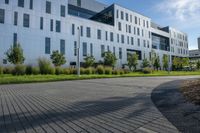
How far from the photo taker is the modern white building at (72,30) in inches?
1532

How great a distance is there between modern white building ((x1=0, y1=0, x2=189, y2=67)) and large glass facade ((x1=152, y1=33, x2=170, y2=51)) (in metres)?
0.43

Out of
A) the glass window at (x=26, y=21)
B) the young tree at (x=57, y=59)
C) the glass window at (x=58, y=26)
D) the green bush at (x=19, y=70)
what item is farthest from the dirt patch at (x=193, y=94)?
the glass window at (x=58, y=26)

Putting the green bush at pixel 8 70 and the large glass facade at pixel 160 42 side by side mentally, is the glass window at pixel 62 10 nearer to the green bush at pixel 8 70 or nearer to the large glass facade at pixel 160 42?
the green bush at pixel 8 70

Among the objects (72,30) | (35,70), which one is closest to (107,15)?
(72,30)

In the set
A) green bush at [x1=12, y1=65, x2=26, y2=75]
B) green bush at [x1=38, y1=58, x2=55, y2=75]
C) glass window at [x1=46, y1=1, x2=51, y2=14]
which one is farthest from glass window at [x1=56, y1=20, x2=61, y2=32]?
green bush at [x1=12, y1=65, x2=26, y2=75]

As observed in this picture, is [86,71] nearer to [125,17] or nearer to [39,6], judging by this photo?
[39,6]

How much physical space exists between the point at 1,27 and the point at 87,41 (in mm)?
21626

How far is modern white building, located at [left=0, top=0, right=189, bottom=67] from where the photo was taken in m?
38.9

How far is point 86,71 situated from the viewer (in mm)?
33812

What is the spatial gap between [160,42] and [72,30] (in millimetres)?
45724

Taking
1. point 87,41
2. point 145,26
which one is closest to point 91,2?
point 87,41

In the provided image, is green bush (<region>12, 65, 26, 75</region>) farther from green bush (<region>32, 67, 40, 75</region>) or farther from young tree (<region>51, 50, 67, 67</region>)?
young tree (<region>51, 50, 67, 67</region>)

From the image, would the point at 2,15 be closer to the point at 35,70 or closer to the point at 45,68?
the point at 45,68

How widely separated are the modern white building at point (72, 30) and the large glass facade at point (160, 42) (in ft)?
1.41
